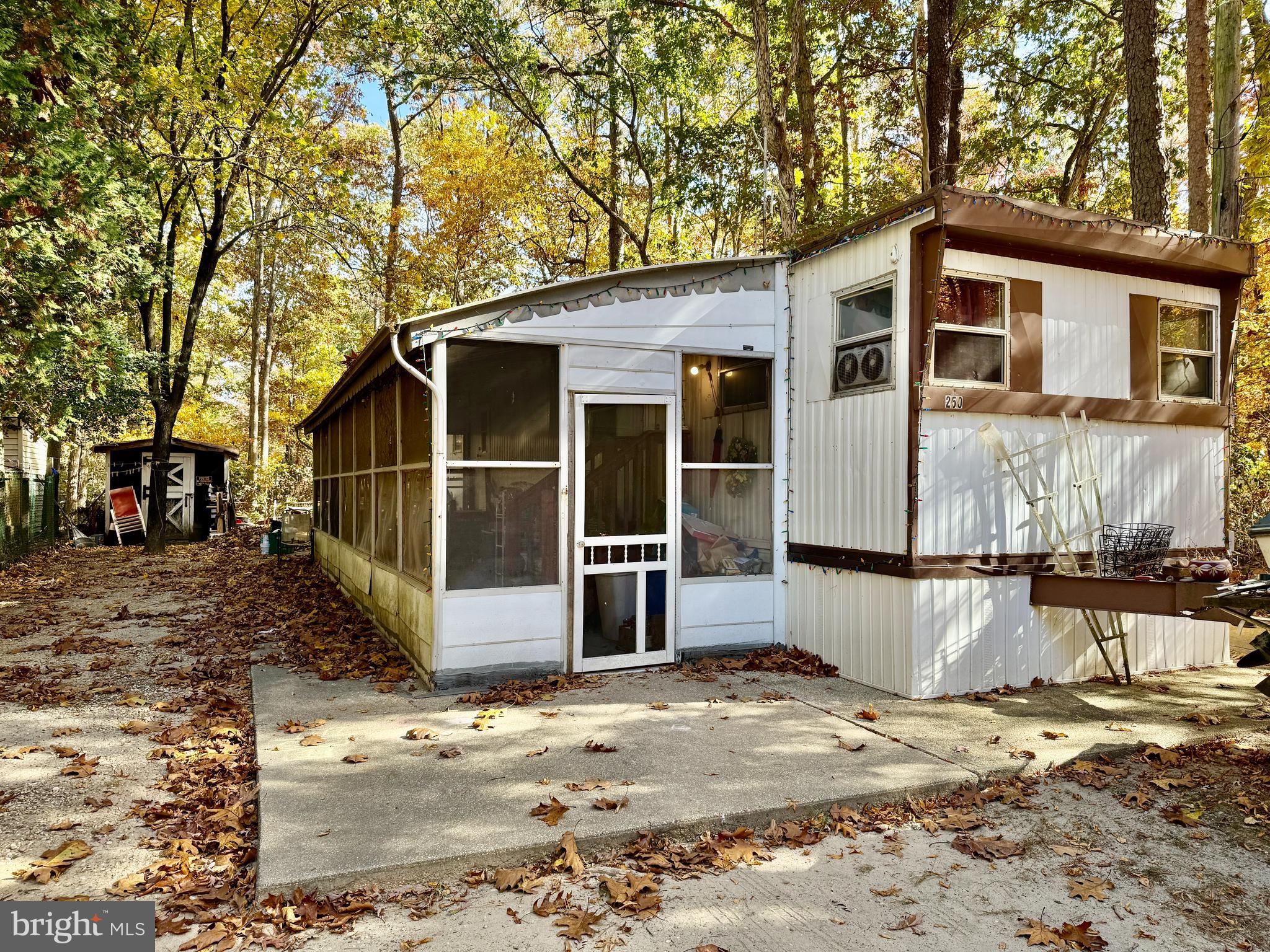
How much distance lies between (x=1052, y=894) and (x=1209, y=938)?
544 mm

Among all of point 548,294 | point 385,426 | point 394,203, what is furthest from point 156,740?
point 394,203

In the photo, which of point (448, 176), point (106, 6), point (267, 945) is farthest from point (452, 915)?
point (448, 176)

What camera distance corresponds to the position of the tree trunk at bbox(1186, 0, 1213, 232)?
28.9 feet

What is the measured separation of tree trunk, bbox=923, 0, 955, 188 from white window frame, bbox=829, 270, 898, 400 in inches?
186

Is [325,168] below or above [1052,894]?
above

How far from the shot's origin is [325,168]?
1281 centimetres

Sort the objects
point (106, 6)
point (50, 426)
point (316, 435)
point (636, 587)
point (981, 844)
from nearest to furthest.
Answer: point (981, 844) < point (636, 587) < point (106, 6) < point (50, 426) < point (316, 435)

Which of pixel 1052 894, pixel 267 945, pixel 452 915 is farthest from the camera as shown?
pixel 1052 894

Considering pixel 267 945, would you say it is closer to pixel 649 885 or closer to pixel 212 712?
pixel 649 885

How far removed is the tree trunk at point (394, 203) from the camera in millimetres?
19125

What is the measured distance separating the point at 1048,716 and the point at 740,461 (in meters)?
3.23

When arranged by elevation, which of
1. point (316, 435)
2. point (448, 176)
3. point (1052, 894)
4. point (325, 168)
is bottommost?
point (1052, 894)

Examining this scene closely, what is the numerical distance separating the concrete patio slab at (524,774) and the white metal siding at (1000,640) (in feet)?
3.72

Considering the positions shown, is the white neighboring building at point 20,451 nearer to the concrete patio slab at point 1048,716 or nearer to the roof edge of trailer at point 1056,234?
the concrete patio slab at point 1048,716
